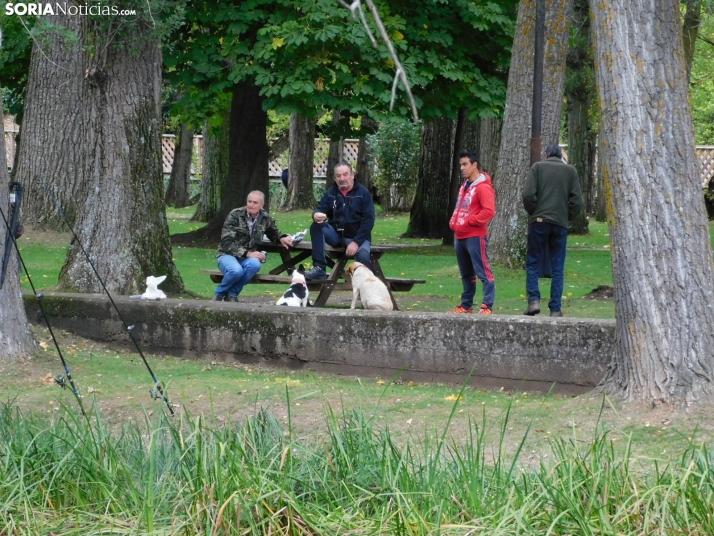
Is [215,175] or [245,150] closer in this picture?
[245,150]

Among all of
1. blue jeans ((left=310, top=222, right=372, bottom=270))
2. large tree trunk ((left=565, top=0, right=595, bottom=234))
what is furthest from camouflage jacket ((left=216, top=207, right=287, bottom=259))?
large tree trunk ((left=565, top=0, right=595, bottom=234))

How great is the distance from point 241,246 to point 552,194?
316cm

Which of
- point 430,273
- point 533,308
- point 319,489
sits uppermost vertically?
point 533,308

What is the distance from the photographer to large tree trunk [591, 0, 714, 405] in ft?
21.6

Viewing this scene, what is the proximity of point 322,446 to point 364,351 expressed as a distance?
3.60 metres

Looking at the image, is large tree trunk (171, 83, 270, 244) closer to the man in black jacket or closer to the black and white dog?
the man in black jacket

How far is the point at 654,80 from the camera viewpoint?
6672 mm

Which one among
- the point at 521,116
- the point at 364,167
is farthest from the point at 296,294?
the point at 364,167

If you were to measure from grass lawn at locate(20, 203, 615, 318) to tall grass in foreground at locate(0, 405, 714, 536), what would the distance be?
632cm

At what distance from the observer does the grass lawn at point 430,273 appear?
1226cm

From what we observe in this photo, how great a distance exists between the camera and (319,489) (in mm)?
4922

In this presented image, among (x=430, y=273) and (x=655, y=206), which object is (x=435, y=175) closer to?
(x=430, y=273)

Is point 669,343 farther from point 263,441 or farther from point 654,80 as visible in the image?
point 263,441

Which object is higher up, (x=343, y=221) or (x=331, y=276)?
(x=343, y=221)
